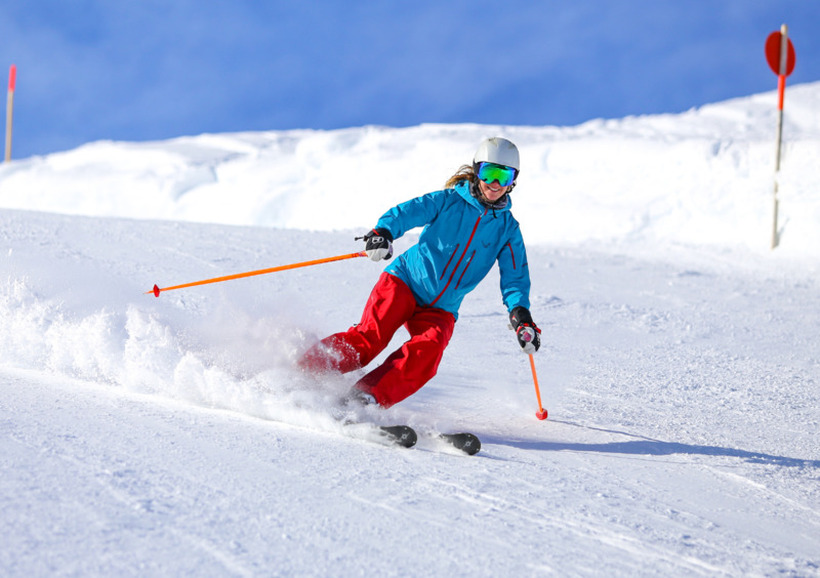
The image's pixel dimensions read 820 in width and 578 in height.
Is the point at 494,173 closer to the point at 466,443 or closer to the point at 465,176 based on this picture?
the point at 465,176

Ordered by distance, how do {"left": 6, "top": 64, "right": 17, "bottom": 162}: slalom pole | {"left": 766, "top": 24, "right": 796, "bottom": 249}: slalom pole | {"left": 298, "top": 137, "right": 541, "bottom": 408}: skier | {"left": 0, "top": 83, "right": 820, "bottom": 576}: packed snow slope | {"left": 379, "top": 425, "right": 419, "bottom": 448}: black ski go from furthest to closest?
{"left": 6, "top": 64, "right": 17, "bottom": 162}: slalom pole, {"left": 766, "top": 24, "right": 796, "bottom": 249}: slalom pole, {"left": 298, "top": 137, "right": 541, "bottom": 408}: skier, {"left": 379, "top": 425, "right": 419, "bottom": 448}: black ski, {"left": 0, "top": 83, "right": 820, "bottom": 576}: packed snow slope

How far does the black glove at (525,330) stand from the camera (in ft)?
10.8

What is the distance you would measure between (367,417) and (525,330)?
85 centimetres

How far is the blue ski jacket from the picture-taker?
3.34 m

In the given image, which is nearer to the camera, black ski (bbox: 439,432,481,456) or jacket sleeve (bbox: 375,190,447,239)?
black ski (bbox: 439,432,481,456)

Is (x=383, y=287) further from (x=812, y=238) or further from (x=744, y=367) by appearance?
(x=812, y=238)

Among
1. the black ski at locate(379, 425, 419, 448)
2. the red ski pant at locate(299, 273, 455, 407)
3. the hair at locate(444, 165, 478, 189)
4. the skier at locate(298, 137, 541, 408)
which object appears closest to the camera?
the black ski at locate(379, 425, 419, 448)

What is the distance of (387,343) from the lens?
10.6 feet

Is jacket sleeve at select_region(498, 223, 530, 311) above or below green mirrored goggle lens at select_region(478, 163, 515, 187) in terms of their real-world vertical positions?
below

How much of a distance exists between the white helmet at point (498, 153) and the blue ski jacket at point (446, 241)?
0.15 meters

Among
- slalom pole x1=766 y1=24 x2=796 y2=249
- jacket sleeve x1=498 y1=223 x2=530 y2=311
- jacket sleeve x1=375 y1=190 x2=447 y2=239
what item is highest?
slalom pole x1=766 y1=24 x2=796 y2=249

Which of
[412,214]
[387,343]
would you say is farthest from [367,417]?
[412,214]

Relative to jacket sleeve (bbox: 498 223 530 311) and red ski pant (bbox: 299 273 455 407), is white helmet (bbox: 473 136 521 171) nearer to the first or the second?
jacket sleeve (bbox: 498 223 530 311)

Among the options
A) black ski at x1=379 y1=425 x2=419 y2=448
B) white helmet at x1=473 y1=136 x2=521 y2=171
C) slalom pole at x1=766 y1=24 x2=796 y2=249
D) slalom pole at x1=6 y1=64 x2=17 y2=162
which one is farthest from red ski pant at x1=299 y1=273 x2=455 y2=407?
slalom pole at x1=6 y1=64 x2=17 y2=162
